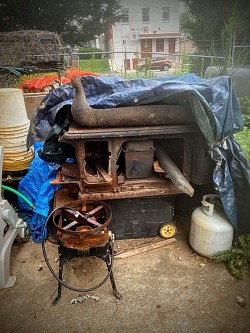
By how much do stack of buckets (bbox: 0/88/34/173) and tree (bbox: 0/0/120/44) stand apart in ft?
11.1

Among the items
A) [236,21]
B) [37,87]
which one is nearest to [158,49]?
[236,21]

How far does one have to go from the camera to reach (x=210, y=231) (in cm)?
267

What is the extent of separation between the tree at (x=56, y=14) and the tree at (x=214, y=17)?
279cm

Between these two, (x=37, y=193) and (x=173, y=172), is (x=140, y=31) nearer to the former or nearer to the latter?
(x=37, y=193)

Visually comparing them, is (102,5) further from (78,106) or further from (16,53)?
(78,106)

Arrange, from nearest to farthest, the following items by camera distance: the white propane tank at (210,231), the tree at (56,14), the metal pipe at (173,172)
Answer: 1. the metal pipe at (173,172)
2. the white propane tank at (210,231)
3. the tree at (56,14)

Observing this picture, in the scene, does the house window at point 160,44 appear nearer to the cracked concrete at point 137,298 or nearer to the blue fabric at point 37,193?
the blue fabric at point 37,193

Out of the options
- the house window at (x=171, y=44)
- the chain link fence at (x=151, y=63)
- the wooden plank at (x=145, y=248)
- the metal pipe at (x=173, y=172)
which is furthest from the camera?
the house window at (x=171, y=44)

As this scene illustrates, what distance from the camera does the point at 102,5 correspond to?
27.4 ft

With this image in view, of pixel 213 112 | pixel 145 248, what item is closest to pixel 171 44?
pixel 213 112

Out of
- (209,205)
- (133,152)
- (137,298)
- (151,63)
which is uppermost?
(151,63)

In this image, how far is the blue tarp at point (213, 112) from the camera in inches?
97.7

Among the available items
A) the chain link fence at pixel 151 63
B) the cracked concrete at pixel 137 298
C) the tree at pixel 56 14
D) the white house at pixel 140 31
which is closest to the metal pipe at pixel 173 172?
the cracked concrete at pixel 137 298

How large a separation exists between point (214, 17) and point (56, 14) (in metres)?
5.12
